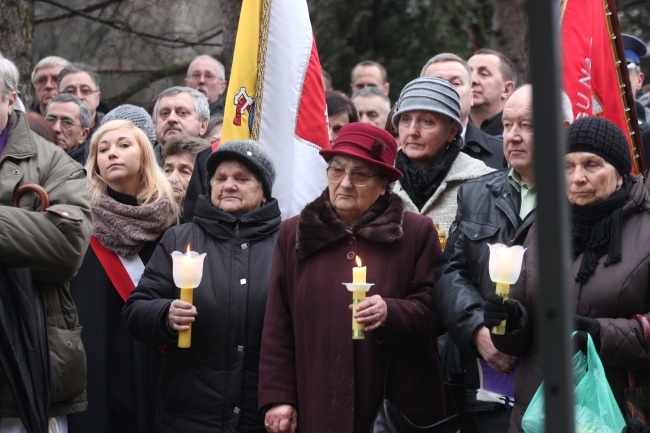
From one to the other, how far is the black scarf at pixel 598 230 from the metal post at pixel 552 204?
8.89 feet

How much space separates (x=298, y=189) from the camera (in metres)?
6.07

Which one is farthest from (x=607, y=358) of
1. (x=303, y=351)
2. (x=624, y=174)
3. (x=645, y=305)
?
(x=303, y=351)

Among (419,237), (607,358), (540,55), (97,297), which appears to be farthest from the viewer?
(97,297)

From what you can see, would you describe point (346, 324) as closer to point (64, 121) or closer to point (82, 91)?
point (64, 121)

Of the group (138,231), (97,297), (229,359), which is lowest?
(229,359)

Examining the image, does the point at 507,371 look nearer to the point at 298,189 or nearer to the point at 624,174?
the point at 624,174

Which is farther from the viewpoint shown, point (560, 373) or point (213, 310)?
point (213, 310)

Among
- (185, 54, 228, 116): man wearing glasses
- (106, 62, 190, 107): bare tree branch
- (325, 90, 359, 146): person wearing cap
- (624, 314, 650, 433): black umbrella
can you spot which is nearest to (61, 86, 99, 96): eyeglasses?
(185, 54, 228, 116): man wearing glasses

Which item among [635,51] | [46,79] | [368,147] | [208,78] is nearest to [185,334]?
[368,147]

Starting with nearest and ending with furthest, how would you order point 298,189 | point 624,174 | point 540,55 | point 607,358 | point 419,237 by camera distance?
1. point 540,55
2. point 607,358
3. point 624,174
4. point 419,237
5. point 298,189

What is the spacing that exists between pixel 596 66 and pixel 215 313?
257 centimetres

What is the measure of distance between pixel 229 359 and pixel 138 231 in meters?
1.00

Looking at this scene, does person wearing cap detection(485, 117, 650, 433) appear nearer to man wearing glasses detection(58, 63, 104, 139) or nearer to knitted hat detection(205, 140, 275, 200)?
knitted hat detection(205, 140, 275, 200)

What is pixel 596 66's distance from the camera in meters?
5.93
